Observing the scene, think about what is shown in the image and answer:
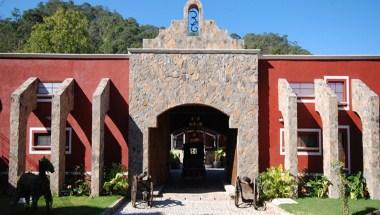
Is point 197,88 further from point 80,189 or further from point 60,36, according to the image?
point 60,36

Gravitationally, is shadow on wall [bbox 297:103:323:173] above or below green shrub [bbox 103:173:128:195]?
above

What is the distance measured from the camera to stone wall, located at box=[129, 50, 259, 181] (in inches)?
635

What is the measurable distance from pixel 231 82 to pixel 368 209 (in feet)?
21.5

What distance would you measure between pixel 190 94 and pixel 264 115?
296 centimetres

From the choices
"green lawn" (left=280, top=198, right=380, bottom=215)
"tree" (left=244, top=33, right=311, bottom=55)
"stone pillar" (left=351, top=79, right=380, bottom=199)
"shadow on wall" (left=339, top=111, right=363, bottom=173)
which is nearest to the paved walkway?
"green lawn" (left=280, top=198, right=380, bottom=215)

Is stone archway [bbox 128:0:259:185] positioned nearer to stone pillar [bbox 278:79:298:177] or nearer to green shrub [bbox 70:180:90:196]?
stone pillar [bbox 278:79:298:177]

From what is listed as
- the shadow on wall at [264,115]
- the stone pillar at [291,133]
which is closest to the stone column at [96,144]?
the shadow on wall at [264,115]

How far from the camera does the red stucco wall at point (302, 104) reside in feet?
53.9

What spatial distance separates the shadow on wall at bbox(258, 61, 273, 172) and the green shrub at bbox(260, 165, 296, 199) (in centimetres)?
125

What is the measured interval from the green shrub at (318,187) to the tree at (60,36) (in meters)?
30.4

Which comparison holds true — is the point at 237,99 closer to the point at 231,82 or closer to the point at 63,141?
the point at 231,82

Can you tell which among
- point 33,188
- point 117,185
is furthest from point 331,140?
point 33,188

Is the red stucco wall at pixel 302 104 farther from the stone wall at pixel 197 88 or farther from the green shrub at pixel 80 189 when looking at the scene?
the green shrub at pixel 80 189

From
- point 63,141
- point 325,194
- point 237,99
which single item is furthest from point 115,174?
point 325,194
